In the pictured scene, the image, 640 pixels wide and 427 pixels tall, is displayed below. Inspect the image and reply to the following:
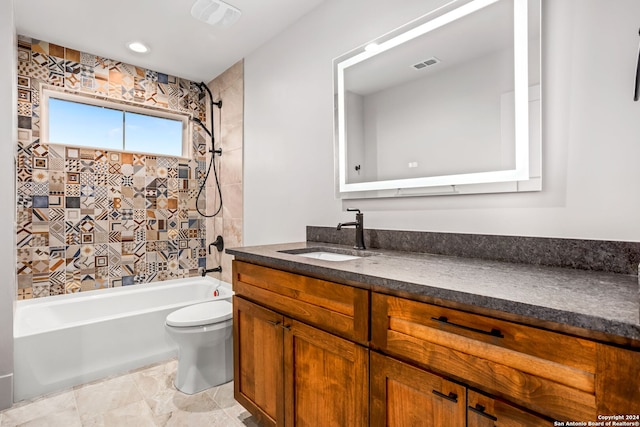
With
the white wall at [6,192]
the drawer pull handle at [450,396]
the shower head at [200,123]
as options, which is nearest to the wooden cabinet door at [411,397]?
the drawer pull handle at [450,396]

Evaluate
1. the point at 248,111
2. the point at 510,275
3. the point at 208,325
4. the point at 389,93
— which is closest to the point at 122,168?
the point at 248,111

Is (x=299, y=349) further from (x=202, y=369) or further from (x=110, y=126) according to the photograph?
(x=110, y=126)

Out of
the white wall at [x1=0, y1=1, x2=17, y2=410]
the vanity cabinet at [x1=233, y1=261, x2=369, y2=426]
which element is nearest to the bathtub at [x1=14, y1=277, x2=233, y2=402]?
the white wall at [x1=0, y1=1, x2=17, y2=410]

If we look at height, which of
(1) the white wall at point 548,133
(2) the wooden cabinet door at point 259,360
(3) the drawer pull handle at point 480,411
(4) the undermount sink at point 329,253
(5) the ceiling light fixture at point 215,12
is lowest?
(2) the wooden cabinet door at point 259,360

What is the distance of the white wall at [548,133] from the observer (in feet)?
3.86

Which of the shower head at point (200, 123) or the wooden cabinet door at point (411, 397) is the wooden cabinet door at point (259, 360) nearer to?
the wooden cabinet door at point (411, 397)

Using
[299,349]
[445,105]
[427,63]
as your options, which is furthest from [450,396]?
[427,63]

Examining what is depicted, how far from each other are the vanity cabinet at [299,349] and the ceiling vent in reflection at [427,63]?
122 cm

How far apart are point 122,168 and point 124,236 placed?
64cm

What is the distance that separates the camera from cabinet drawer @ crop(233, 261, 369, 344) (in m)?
1.18

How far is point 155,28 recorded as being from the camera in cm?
261

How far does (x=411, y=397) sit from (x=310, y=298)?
0.52 meters

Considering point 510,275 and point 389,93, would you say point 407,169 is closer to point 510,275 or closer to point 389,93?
point 389,93

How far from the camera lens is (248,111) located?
10.1 ft
